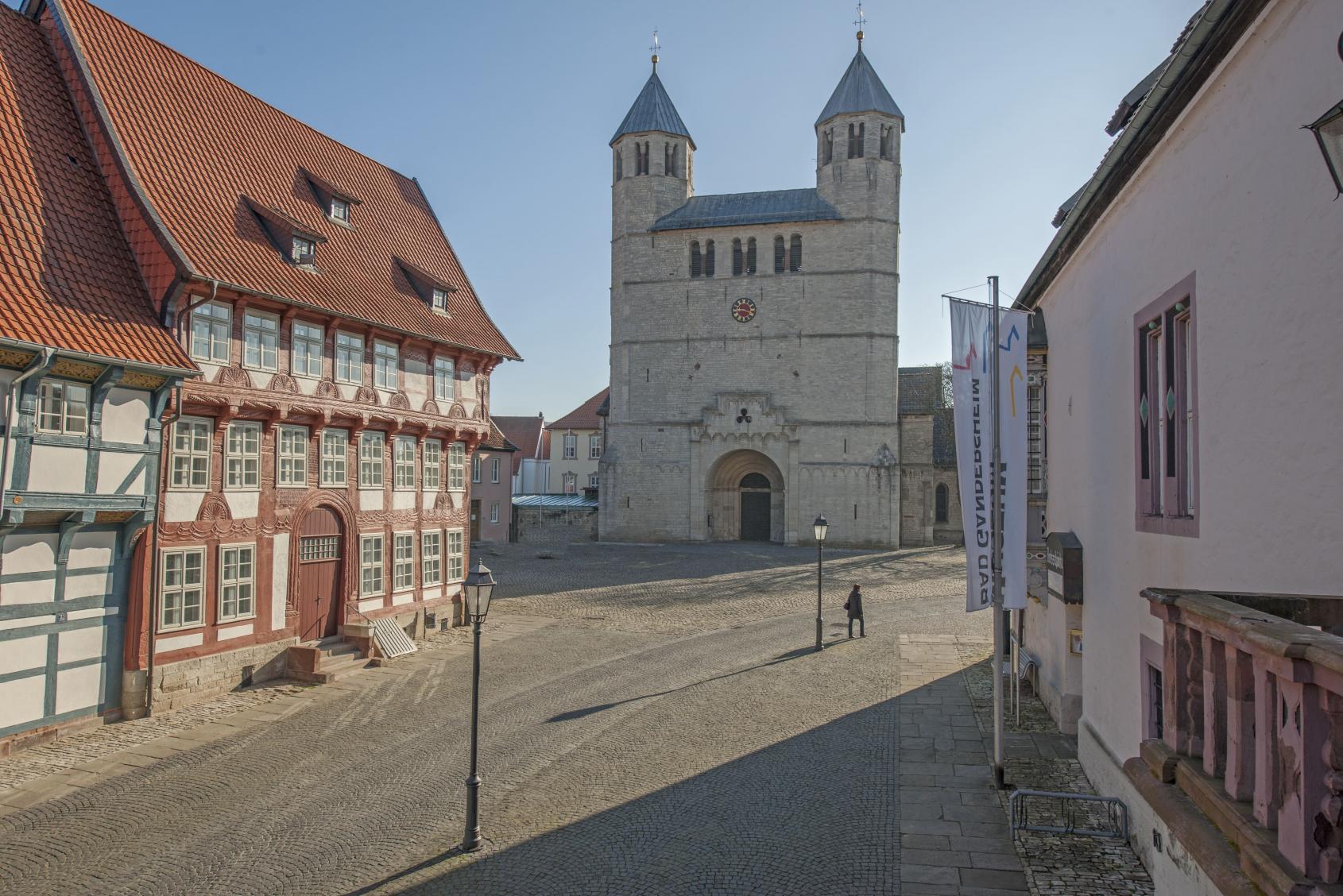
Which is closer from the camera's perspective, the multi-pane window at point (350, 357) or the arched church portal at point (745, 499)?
the multi-pane window at point (350, 357)

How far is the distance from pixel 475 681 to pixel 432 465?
13.2 metres

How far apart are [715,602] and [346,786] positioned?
57.9 feet

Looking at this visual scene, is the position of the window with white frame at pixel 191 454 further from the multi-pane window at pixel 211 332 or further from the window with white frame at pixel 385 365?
the window with white frame at pixel 385 365

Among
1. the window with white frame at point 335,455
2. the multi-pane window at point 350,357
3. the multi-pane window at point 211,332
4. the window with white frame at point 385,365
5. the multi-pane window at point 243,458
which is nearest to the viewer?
the multi-pane window at point 211,332

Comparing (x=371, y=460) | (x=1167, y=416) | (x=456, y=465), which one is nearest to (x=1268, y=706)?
(x=1167, y=416)

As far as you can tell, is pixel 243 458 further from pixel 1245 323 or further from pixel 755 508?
pixel 755 508

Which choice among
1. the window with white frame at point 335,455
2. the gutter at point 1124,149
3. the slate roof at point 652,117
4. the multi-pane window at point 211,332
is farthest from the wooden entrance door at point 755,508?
the multi-pane window at point 211,332

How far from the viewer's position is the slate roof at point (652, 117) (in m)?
48.9

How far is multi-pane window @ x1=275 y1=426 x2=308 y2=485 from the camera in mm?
17656

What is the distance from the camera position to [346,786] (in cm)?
1180

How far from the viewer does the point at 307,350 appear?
59.7ft

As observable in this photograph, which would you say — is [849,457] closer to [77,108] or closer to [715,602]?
[715,602]

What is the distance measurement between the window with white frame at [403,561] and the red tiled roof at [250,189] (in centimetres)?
480

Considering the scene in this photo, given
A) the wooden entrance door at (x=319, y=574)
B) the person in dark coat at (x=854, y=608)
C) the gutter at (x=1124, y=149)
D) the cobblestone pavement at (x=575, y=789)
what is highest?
the gutter at (x=1124, y=149)
